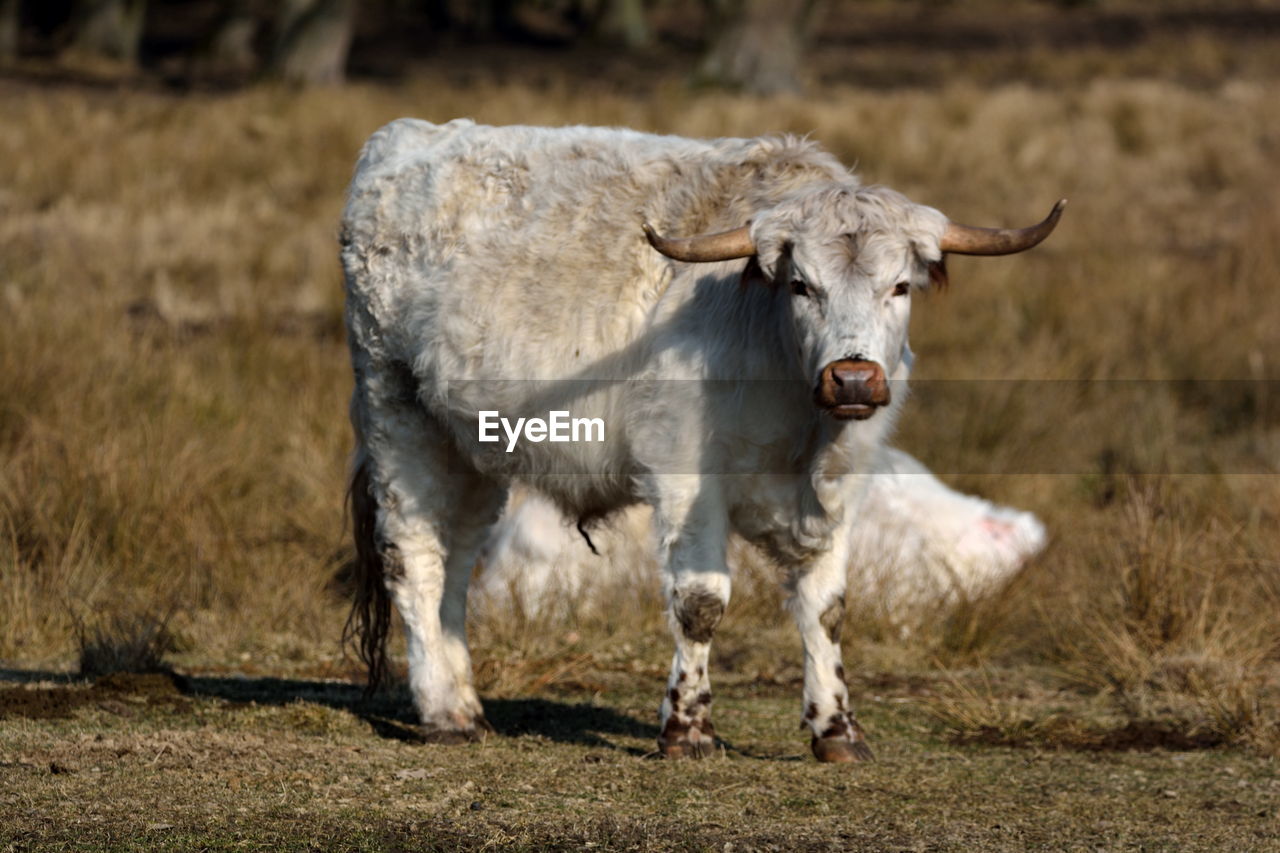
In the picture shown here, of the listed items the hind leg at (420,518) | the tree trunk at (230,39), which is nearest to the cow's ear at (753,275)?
the hind leg at (420,518)

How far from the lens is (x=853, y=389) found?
4.77m

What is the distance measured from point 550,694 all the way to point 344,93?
12.9 meters

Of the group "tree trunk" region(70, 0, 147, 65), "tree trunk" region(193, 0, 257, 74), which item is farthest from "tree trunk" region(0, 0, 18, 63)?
"tree trunk" region(193, 0, 257, 74)

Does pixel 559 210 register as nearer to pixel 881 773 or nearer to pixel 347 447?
pixel 881 773

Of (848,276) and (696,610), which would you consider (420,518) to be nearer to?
(696,610)

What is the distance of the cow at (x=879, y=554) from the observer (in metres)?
7.89

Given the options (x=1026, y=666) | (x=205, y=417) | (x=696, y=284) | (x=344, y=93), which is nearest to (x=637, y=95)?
(x=344, y=93)

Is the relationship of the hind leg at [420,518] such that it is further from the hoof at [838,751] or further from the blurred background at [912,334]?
the hoof at [838,751]

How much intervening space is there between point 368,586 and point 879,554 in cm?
288

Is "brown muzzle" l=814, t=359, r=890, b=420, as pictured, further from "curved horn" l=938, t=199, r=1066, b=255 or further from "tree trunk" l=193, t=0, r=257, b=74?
"tree trunk" l=193, t=0, r=257, b=74

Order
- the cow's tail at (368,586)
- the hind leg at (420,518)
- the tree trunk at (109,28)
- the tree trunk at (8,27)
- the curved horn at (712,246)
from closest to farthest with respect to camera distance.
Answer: the curved horn at (712,246) → the hind leg at (420,518) → the cow's tail at (368,586) → the tree trunk at (8,27) → the tree trunk at (109,28)

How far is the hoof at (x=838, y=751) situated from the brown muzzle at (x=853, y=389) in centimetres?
123

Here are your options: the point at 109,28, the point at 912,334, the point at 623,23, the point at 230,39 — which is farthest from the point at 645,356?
the point at 623,23

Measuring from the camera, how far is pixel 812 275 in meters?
5.05
